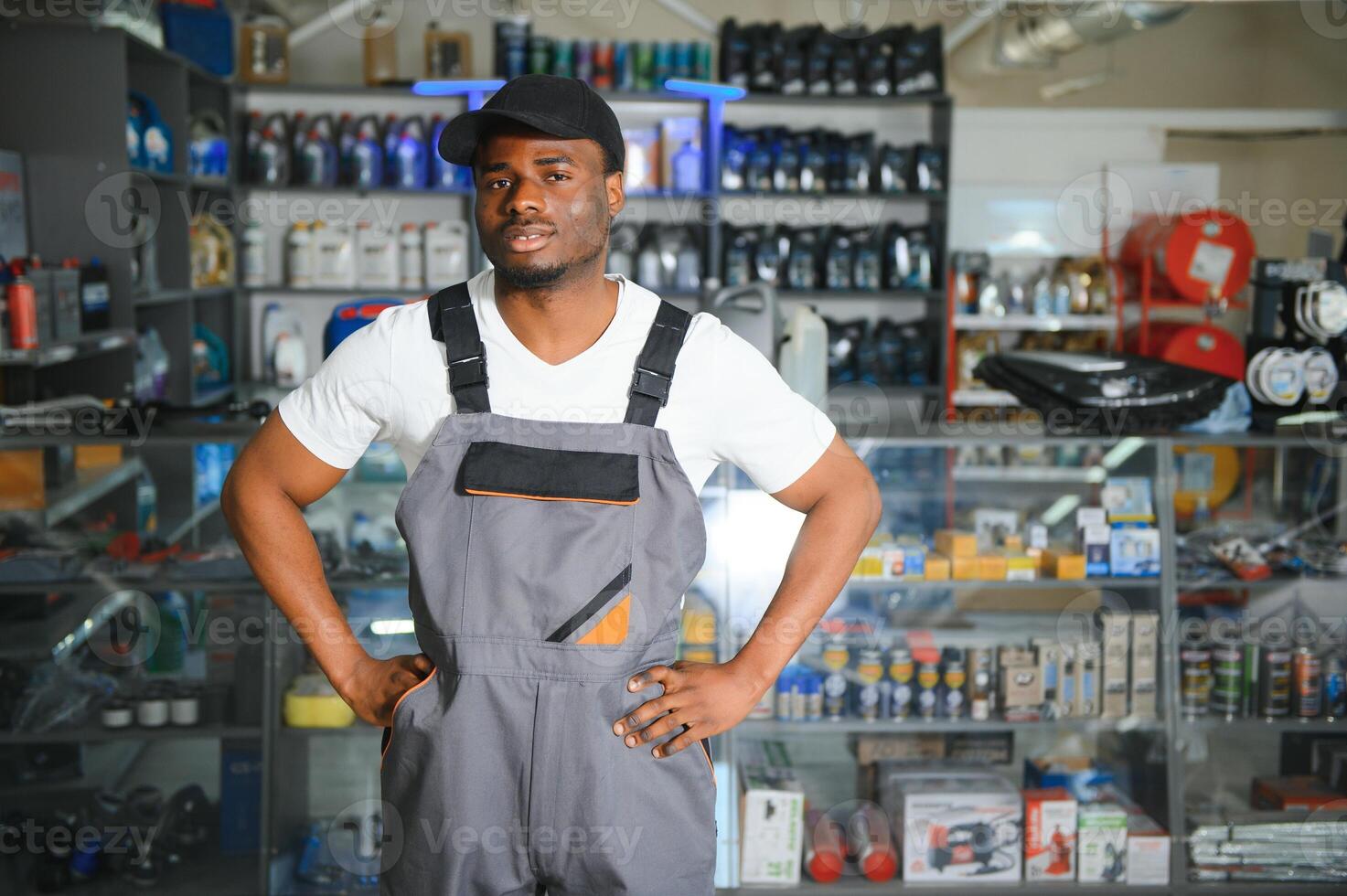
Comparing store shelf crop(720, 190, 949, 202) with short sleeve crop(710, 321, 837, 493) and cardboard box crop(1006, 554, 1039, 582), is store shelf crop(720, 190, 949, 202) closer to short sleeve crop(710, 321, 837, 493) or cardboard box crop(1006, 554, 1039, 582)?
cardboard box crop(1006, 554, 1039, 582)

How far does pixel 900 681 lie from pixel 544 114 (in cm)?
222

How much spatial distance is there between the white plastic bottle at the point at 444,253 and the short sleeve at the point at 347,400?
4.72m

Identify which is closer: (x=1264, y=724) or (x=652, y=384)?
(x=652, y=384)

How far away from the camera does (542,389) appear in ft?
5.52

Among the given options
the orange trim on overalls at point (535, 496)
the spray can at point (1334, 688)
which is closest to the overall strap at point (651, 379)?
the orange trim on overalls at point (535, 496)

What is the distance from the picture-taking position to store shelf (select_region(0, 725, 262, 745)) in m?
3.04

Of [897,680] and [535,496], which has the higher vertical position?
[535,496]

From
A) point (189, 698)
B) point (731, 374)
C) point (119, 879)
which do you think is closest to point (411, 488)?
point (731, 374)

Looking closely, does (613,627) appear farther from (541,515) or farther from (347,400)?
(347,400)

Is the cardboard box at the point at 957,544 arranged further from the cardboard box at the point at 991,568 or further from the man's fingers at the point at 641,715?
the man's fingers at the point at 641,715

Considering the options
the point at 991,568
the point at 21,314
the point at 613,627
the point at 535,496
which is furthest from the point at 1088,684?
the point at 21,314

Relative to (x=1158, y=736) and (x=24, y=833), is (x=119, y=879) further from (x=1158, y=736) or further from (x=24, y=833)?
(x=1158, y=736)

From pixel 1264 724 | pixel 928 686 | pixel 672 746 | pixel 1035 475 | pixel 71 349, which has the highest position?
pixel 71 349

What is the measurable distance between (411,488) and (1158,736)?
8.30 feet
